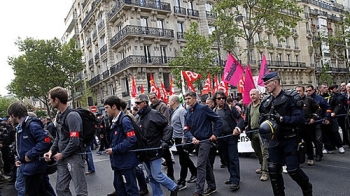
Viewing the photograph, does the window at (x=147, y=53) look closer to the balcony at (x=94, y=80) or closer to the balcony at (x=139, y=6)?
the balcony at (x=139, y=6)

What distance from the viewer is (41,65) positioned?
107 ft

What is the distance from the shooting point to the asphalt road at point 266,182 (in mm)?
4812

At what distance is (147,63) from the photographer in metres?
28.0

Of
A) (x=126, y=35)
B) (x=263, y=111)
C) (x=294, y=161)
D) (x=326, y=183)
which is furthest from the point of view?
(x=126, y=35)

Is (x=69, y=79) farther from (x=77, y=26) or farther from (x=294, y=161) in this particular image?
(x=294, y=161)

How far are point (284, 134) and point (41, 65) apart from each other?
33525mm

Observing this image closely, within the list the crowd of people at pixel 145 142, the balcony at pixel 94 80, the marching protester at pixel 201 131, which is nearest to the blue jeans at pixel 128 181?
the crowd of people at pixel 145 142

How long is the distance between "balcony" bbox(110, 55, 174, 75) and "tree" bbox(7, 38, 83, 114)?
6.89 metres

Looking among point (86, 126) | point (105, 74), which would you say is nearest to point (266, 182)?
point (86, 126)

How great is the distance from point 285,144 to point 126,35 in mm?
24699

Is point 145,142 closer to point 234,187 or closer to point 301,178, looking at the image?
point 234,187

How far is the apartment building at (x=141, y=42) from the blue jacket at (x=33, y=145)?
59.7 ft

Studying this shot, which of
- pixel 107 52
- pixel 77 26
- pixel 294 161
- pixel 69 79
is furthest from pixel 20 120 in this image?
pixel 77 26

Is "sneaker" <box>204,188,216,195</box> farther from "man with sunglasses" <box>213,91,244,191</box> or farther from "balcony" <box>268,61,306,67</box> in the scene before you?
"balcony" <box>268,61,306,67</box>
